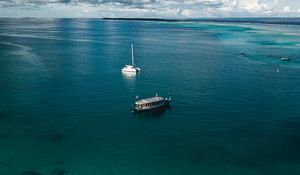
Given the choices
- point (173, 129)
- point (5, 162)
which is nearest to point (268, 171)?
point (173, 129)

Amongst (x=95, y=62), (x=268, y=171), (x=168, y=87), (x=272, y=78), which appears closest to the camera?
(x=268, y=171)

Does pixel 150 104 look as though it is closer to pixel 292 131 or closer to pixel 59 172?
pixel 292 131

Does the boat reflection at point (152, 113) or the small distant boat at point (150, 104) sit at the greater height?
the small distant boat at point (150, 104)

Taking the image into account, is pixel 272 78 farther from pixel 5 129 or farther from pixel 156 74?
pixel 5 129

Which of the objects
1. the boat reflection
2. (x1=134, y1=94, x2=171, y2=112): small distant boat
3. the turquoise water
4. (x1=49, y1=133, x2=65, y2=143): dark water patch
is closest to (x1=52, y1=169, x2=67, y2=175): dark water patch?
the turquoise water

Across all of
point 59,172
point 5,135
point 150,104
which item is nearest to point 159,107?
point 150,104

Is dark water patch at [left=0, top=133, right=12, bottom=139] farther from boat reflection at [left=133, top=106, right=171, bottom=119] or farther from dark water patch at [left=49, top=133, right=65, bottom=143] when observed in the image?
boat reflection at [left=133, top=106, right=171, bottom=119]

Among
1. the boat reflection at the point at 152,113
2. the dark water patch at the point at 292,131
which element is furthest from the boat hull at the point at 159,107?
the dark water patch at the point at 292,131

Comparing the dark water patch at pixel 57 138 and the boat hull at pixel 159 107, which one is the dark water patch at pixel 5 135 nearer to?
the dark water patch at pixel 57 138
